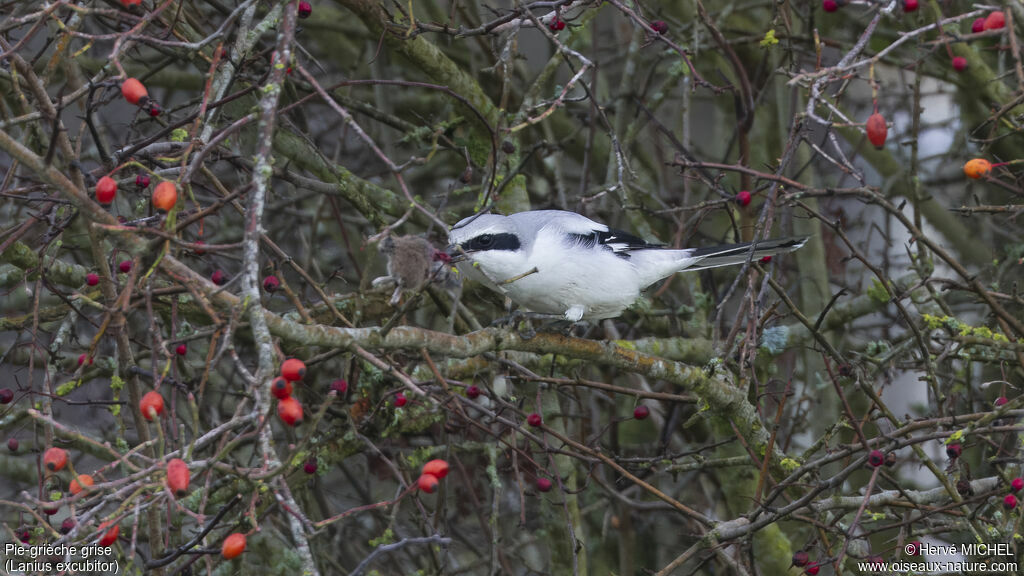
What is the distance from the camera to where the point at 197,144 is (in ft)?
7.29

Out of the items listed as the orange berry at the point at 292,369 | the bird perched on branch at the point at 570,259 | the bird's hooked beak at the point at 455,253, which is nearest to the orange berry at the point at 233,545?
the orange berry at the point at 292,369

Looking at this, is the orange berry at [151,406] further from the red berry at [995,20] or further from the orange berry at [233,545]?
the red berry at [995,20]

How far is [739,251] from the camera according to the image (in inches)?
147

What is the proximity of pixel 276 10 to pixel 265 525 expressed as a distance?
2.33 m

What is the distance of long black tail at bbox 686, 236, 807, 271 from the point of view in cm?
357

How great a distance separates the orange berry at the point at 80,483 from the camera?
182cm

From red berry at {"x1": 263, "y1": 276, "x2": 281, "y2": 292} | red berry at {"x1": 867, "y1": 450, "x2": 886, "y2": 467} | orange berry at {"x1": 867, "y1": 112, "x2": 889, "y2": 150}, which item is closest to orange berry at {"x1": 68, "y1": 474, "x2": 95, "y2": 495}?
red berry at {"x1": 263, "y1": 276, "x2": 281, "y2": 292}

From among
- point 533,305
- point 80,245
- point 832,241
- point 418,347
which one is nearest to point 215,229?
point 80,245

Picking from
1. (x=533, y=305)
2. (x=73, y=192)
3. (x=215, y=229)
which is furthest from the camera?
(x=215, y=229)

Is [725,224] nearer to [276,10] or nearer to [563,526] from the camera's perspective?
[563,526]

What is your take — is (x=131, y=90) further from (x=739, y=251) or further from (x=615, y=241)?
(x=739, y=251)

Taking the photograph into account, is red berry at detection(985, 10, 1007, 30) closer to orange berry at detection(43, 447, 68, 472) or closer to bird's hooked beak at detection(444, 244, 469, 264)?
bird's hooked beak at detection(444, 244, 469, 264)

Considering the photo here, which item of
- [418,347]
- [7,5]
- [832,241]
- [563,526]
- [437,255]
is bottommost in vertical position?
[563,526]

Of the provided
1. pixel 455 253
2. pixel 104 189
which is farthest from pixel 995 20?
pixel 104 189
